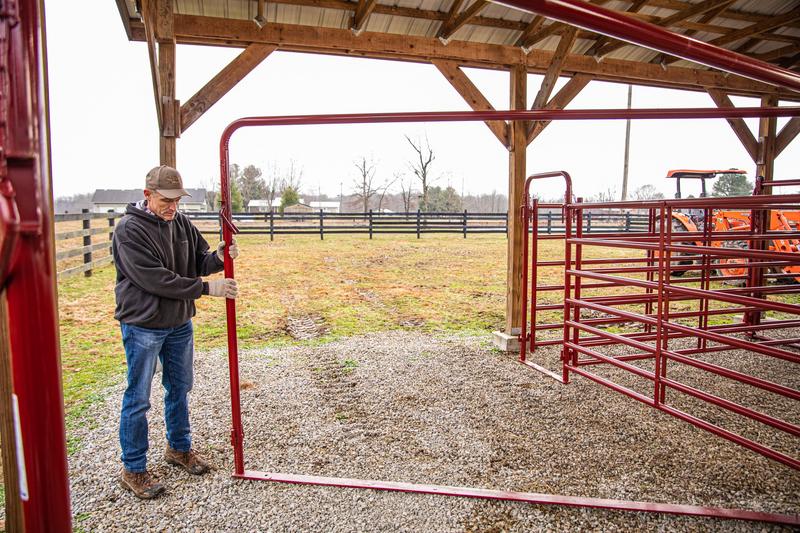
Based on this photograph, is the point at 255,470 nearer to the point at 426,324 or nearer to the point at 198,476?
the point at 198,476

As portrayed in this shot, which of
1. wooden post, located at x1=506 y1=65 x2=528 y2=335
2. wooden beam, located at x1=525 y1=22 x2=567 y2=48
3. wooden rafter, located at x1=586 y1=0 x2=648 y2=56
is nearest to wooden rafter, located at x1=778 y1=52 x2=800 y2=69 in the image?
wooden rafter, located at x1=586 y1=0 x2=648 y2=56

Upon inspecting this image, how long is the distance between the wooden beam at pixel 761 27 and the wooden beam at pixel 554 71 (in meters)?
2.44

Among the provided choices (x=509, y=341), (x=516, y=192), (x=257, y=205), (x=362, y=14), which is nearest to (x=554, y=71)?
(x=516, y=192)

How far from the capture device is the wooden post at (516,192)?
4.96m

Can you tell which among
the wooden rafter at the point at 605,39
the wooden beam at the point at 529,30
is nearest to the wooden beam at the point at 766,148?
the wooden rafter at the point at 605,39

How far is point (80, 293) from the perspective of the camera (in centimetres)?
791

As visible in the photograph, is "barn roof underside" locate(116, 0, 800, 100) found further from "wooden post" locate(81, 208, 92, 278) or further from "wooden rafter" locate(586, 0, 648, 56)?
"wooden post" locate(81, 208, 92, 278)

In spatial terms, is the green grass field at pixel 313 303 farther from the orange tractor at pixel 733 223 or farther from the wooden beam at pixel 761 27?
the wooden beam at pixel 761 27

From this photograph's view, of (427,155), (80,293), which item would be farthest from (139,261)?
(427,155)

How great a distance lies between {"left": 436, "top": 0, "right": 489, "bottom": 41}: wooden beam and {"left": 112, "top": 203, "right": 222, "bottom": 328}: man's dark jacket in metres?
3.52

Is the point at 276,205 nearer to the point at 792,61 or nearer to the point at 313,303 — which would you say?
the point at 313,303

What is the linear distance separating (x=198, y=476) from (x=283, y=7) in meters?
4.16

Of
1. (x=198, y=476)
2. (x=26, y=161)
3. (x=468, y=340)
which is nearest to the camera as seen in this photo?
(x=26, y=161)

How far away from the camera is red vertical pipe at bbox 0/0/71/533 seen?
0.71 m
